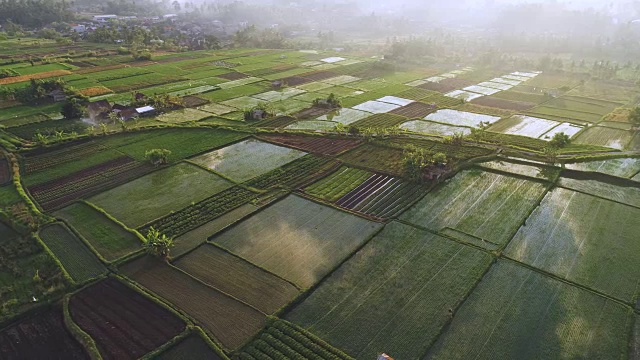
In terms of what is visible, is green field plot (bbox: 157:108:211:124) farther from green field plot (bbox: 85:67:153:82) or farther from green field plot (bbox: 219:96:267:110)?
green field plot (bbox: 85:67:153:82)

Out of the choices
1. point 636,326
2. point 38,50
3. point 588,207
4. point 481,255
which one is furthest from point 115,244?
point 38,50

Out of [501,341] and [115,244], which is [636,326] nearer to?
[501,341]

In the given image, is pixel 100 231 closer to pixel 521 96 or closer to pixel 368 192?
pixel 368 192

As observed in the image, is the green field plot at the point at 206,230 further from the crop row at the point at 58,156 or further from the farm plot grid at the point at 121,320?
the crop row at the point at 58,156

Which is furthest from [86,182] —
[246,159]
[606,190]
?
[606,190]

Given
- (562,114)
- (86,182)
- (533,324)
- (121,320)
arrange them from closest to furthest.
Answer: (533,324), (121,320), (86,182), (562,114)

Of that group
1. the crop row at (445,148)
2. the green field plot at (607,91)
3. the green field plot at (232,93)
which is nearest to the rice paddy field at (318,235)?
the crop row at (445,148)
